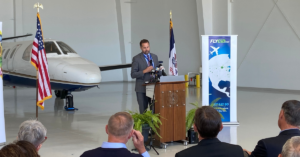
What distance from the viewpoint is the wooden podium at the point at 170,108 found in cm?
553

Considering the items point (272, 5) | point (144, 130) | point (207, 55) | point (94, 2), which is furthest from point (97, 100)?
point (94, 2)

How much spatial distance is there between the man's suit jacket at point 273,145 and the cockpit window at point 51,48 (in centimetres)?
831

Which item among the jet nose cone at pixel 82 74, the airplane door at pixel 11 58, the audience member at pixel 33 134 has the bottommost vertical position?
the audience member at pixel 33 134

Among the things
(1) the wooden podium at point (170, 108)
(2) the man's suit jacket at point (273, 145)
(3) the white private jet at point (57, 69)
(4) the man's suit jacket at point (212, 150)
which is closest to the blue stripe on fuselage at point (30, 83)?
(3) the white private jet at point (57, 69)

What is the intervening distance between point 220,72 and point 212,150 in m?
5.13

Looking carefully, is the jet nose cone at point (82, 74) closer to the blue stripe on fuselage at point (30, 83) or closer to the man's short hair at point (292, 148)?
the blue stripe on fuselage at point (30, 83)

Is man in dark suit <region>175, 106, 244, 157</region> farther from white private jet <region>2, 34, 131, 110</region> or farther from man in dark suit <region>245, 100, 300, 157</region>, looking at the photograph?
white private jet <region>2, 34, 131, 110</region>

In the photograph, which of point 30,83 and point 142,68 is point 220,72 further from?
point 30,83

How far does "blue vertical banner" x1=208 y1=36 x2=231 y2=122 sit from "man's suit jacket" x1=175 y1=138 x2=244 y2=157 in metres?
4.94

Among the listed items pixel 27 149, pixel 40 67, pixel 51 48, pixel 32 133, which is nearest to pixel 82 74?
pixel 51 48

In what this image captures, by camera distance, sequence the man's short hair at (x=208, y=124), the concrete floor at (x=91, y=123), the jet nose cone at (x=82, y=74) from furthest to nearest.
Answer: the jet nose cone at (x=82, y=74) < the concrete floor at (x=91, y=123) < the man's short hair at (x=208, y=124)

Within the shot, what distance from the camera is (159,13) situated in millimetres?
20500

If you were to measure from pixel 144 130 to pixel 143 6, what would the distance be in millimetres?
17001

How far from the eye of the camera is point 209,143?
2.30 metres
